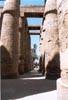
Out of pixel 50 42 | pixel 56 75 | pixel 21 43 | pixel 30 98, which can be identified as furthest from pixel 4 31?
pixel 30 98

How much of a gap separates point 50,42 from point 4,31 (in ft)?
9.83

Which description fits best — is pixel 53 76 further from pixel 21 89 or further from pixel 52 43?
pixel 21 89

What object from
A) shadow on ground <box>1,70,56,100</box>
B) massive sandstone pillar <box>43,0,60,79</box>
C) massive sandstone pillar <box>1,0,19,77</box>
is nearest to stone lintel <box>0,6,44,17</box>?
massive sandstone pillar <box>1,0,19,77</box>

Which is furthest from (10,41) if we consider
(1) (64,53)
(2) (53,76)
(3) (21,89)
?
(1) (64,53)

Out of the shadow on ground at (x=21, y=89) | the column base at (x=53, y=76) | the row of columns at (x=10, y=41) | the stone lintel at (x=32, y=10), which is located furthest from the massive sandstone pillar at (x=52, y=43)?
the stone lintel at (x=32, y=10)

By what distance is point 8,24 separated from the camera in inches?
514

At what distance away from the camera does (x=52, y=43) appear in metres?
12.6

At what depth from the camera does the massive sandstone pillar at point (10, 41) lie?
12609mm

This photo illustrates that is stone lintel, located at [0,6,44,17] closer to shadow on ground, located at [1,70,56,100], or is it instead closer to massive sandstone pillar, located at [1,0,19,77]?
massive sandstone pillar, located at [1,0,19,77]

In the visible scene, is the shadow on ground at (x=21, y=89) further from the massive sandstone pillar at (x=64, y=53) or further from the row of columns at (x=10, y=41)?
the row of columns at (x=10, y=41)

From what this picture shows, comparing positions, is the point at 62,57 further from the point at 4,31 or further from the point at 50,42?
the point at 4,31

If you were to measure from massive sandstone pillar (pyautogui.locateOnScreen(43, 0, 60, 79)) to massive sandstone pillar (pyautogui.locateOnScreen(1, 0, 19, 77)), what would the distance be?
2.01 metres

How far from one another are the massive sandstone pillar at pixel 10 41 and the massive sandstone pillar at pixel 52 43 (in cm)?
201

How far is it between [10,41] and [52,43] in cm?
261
